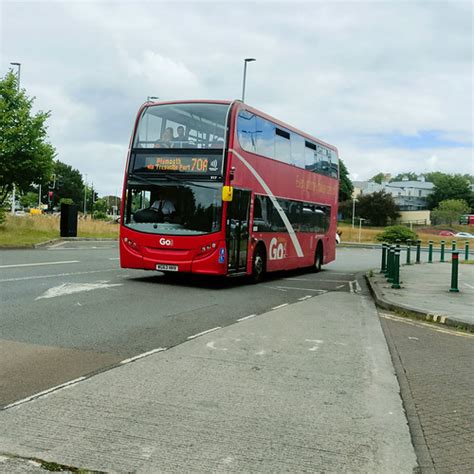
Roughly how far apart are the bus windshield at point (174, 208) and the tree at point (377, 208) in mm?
85781

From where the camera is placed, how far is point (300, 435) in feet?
14.0

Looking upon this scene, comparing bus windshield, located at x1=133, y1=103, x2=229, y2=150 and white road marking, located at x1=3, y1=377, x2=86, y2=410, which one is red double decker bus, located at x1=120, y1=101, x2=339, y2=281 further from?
white road marking, located at x1=3, y1=377, x2=86, y2=410

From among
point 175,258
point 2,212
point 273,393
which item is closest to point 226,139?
point 175,258

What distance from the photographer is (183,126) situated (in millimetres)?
13680

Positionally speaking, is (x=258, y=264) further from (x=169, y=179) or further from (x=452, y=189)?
(x=452, y=189)

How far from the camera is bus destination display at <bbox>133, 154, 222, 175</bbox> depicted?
13.4 metres

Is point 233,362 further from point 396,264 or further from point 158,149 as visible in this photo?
point 396,264

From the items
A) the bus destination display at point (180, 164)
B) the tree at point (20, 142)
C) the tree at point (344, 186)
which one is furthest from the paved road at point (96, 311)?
the tree at point (344, 186)

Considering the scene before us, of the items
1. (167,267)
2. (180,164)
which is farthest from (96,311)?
(180,164)

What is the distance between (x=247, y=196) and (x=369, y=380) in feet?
28.9

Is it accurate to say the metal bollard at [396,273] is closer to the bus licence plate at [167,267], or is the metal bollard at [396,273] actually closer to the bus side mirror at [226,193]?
the bus side mirror at [226,193]

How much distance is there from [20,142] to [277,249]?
16.7m

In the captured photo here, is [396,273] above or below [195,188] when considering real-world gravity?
below

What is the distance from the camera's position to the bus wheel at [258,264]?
15.4 metres
